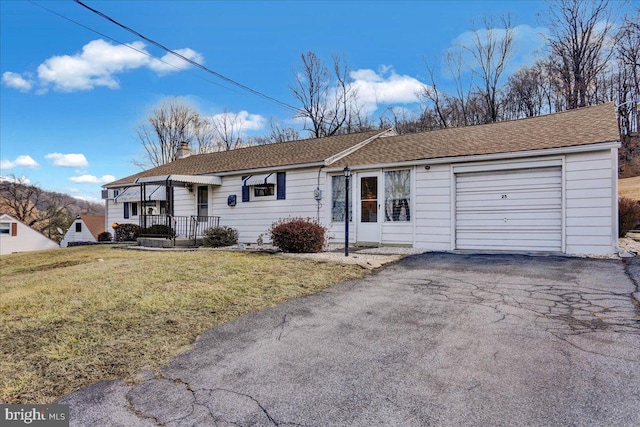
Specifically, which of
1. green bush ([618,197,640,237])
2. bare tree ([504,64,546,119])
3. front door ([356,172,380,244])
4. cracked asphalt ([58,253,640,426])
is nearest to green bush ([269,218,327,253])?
front door ([356,172,380,244])

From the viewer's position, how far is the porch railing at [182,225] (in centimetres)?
1336

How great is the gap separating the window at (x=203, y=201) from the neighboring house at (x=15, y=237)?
2266cm

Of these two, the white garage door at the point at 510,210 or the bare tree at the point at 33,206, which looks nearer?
the white garage door at the point at 510,210

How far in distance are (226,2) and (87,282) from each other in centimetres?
980


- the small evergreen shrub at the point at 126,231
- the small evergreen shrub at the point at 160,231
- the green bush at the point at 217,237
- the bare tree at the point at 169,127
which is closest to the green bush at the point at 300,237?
the green bush at the point at 217,237

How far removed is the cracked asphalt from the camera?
2.43m

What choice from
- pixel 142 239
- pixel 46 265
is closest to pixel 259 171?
pixel 142 239

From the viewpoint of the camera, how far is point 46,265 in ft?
34.3

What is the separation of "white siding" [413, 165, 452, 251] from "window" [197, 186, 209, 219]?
8.36 m

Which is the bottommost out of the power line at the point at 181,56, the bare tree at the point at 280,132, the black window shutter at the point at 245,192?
the black window shutter at the point at 245,192

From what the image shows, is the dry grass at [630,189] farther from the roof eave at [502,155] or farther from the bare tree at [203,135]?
the bare tree at [203,135]

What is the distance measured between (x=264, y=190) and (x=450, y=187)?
6.43 metres

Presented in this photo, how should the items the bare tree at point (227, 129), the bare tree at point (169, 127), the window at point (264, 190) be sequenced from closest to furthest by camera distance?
1. the window at point (264, 190)
2. the bare tree at point (227, 129)
3. the bare tree at point (169, 127)

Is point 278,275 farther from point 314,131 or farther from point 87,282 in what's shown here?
point 314,131
